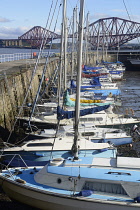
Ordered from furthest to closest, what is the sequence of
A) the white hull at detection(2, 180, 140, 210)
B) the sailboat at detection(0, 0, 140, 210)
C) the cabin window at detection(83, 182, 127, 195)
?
the cabin window at detection(83, 182, 127, 195) < the sailboat at detection(0, 0, 140, 210) < the white hull at detection(2, 180, 140, 210)

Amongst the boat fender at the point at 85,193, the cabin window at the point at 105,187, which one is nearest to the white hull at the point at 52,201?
the boat fender at the point at 85,193

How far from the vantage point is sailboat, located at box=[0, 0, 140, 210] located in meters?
11.8

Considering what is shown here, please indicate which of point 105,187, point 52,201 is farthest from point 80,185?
point 52,201

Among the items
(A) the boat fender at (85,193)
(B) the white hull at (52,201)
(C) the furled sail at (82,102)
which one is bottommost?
(B) the white hull at (52,201)

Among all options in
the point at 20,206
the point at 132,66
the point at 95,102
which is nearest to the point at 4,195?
the point at 20,206

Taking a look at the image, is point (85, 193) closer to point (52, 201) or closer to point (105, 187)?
point (105, 187)

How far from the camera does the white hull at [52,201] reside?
11.5 m

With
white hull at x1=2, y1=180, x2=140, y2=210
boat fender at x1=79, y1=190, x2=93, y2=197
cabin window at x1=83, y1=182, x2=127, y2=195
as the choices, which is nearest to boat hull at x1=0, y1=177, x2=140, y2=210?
white hull at x1=2, y1=180, x2=140, y2=210

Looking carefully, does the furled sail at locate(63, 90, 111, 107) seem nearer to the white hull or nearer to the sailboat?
the sailboat

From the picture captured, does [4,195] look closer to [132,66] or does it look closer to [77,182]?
[77,182]

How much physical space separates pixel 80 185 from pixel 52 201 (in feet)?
3.82

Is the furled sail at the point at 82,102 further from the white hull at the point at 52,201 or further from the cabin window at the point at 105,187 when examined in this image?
the cabin window at the point at 105,187

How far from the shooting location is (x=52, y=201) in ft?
40.3

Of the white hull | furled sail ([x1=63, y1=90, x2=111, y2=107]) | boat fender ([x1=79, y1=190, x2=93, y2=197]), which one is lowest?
the white hull
